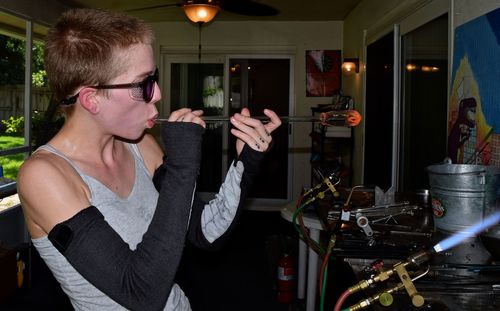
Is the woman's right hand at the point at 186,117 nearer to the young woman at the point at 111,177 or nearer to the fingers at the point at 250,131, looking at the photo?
the young woman at the point at 111,177

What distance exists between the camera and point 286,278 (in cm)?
337

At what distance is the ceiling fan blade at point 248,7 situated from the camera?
3.72 m

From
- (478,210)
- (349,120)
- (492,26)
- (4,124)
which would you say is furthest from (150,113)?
(4,124)

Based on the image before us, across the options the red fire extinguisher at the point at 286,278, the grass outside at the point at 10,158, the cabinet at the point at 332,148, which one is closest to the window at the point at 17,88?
the grass outside at the point at 10,158

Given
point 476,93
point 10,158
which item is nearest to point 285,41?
point 10,158

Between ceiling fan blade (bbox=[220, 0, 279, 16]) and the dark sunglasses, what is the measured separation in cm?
287

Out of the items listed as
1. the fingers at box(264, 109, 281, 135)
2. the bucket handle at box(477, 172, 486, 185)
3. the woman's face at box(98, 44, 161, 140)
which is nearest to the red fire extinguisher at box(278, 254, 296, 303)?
the bucket handle at box(477, 172, 486, 185)

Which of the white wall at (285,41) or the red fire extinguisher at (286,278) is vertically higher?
the white wall at (285,41)

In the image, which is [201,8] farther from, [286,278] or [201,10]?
[286,278]

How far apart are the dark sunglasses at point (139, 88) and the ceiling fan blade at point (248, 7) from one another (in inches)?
113

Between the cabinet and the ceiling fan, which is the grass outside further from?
A: the cabinet

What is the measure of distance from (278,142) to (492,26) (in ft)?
15.3

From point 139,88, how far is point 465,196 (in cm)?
108

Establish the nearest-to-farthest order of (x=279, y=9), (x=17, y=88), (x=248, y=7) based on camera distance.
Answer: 1. (x=248, y=7)
2. (x=17, y=88)
3. (x=279, y=9)
